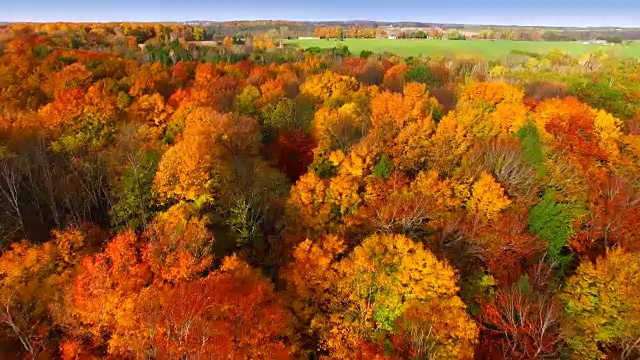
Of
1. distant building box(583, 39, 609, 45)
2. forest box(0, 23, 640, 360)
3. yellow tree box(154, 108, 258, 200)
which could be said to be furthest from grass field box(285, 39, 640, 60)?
yellow tree box(154, 108, 258, 200)

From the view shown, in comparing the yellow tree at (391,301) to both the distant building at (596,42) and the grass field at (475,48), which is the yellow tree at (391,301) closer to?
the grass field at (475,48)

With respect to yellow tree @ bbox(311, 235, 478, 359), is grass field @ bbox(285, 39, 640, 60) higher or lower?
higher

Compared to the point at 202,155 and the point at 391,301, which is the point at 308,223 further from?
the point at 202,155

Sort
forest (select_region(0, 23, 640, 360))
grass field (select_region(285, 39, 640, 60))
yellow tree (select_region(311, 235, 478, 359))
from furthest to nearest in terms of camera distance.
Result: grass field (select_region(285, 39, 640, 60))
yellow tree (select_region(311, 235, 478, 359))
forest (select_region(0, 23, 640, 360))

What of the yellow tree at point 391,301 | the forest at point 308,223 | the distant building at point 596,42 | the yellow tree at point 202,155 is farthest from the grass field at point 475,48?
the yellow tree at point 391,301

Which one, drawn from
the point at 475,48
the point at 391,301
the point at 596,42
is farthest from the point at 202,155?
the point at 596,42

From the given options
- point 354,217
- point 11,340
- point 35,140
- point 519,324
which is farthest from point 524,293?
point 35,140

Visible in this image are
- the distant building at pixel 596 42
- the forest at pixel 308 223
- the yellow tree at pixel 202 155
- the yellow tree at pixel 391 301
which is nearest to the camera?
the forest at pixel 308 223

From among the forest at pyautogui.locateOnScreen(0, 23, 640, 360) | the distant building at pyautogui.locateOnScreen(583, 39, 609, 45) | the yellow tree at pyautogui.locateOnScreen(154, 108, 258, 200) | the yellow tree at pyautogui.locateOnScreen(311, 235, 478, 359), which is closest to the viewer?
the forest at pyautogui.locateOnScreen(0, 23, 640, 360)

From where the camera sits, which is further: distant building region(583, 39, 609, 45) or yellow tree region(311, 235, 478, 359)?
distant building region(583, 39, 609, 45)

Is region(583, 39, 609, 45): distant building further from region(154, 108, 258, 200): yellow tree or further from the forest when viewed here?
region(154, 108, 258, 200): yellow tree
